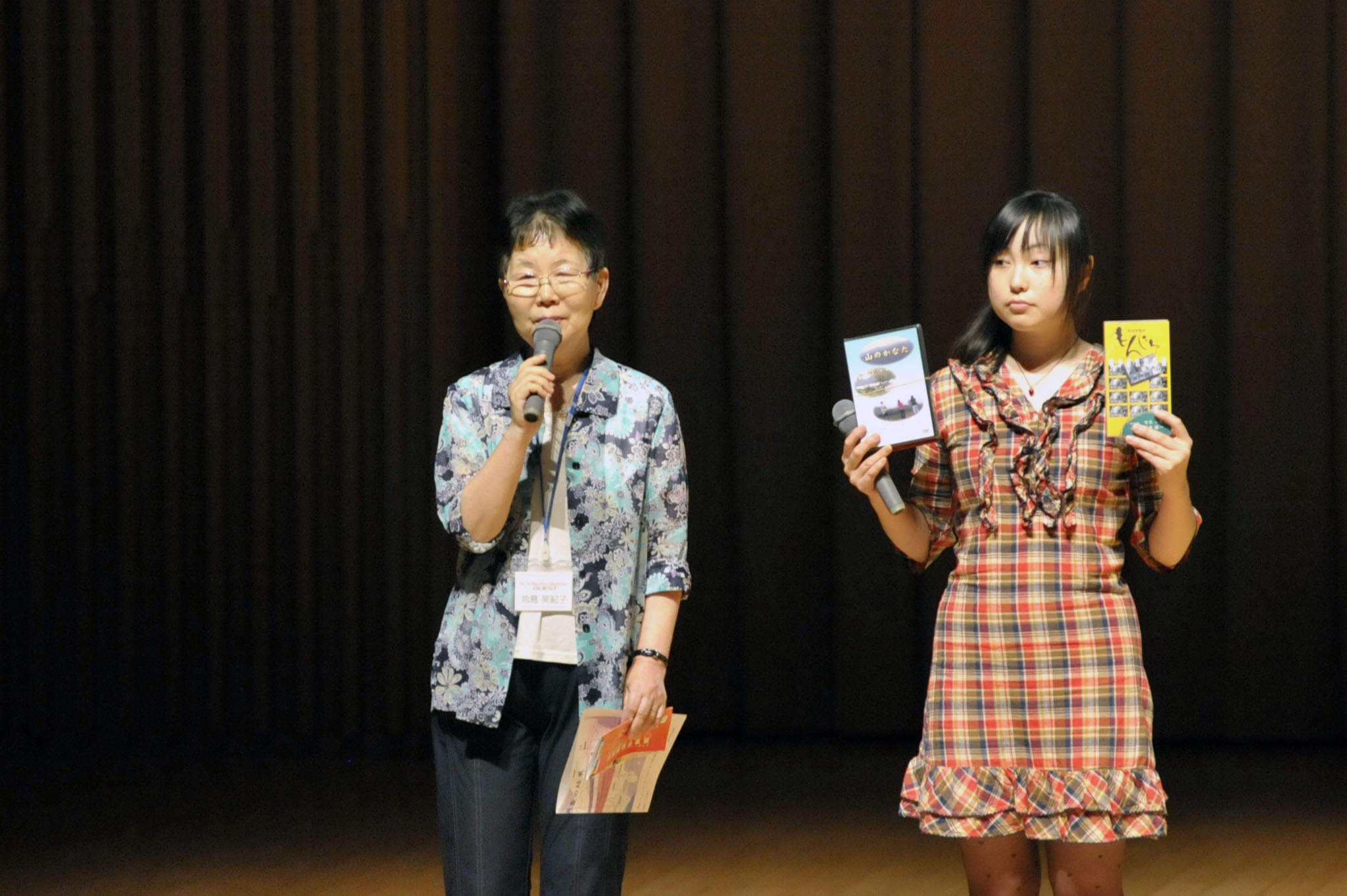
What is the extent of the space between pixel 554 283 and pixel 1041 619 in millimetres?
729

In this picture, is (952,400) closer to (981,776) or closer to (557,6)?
(981,776)

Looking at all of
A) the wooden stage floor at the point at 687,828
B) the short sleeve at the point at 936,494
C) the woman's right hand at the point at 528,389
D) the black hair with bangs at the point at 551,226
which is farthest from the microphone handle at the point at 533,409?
the wooden stage floor at the point at 687,828

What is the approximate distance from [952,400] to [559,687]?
2.09 feet

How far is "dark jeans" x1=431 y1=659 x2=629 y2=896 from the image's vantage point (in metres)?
1.69

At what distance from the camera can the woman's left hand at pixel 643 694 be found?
66.7 inches

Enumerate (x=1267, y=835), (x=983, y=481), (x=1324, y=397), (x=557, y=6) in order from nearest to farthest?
(x=983, y=481), (x=1267, y=835), (x=1324, y=397), (x=557, y=6)

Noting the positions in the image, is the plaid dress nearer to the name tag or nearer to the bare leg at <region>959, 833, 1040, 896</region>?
the bare leg at <region>959, 833, 1040, 896</region>

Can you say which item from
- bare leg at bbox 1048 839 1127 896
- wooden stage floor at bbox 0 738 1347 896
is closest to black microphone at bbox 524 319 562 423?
bare leg at bbox 1048 839 1127 896

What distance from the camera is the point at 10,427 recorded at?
188 inches

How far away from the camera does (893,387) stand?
5.97 feet

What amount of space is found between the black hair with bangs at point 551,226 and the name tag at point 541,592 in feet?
1.23

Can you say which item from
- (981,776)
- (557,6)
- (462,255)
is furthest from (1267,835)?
(557,6)

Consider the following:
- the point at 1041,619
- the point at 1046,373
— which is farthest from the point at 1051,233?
the point at 1041,619

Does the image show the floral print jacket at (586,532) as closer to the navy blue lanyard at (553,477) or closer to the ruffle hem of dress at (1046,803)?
the navy blue lanyard at (553,477)
